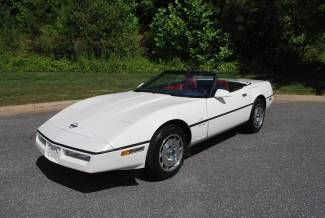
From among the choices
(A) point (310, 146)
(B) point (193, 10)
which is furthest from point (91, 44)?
(A) point (310, 146)

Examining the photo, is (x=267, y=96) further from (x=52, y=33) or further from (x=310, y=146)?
(x=52, y=33)

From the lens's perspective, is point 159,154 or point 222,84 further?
point 222,84

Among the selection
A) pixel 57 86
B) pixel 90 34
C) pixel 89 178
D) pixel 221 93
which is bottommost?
pixel 89 178

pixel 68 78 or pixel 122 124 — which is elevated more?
pixel 122 124

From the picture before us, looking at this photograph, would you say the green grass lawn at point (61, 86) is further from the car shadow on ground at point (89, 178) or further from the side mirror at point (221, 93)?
the side mirror at point (221, 93)

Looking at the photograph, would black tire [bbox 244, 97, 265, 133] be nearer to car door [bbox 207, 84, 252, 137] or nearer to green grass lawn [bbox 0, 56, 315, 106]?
car door [bbox 207, 84, 252, 137]

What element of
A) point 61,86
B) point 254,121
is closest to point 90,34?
point 61,86

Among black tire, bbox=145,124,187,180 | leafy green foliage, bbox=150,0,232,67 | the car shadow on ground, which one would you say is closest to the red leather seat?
black tire, bbox=145,124,187,180

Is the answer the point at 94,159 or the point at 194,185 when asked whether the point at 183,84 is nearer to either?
the point at 194,185

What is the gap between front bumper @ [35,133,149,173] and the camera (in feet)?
12.5

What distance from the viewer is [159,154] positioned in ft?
14.0

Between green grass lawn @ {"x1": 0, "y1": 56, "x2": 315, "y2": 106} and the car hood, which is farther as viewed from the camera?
green grass lawn @ {"x1": 0, "y1": 56, "x2": 315, "y2": 106}

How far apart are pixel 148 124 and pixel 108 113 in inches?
25.5

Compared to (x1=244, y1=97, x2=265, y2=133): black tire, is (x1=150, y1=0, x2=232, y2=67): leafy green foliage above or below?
above
